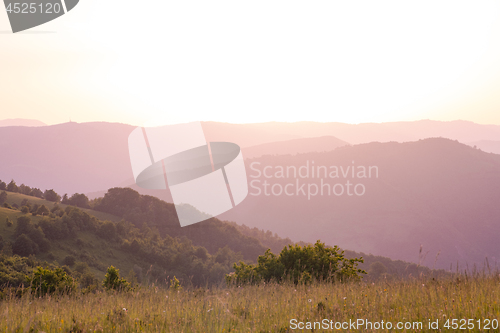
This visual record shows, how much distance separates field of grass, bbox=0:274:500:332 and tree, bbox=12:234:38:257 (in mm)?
55979

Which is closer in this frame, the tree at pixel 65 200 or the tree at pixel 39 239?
the tree at pixel 39 239

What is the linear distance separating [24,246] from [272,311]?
59686mm

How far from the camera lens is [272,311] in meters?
5.12

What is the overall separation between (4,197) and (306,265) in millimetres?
84541

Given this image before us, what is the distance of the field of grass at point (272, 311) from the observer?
4.38 metres

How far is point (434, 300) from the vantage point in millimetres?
4906

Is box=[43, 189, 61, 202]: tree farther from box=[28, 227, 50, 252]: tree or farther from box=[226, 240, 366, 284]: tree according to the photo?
box=[226, 240, 366, 284]: tree

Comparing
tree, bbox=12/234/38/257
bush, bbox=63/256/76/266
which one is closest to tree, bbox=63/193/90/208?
tree, bbox=12/234/38/257

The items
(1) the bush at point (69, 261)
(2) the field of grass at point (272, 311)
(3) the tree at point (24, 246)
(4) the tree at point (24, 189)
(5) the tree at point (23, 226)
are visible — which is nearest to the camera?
(2) the field of grass at point (272, 311)

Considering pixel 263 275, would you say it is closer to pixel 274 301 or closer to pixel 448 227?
pixel 274 301

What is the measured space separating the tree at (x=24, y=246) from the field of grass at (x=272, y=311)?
184 feet

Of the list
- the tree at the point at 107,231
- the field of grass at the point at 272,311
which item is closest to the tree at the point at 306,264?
the field of grass at the point at 272,311

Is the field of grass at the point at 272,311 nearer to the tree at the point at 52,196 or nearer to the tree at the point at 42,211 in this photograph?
the tree at the point at 42,211

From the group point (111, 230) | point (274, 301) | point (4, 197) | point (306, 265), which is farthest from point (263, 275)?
point (4, 197)
